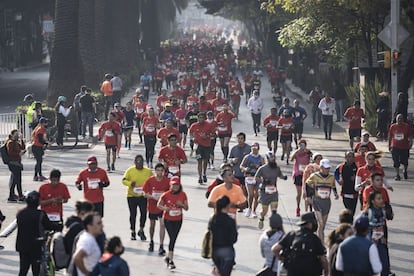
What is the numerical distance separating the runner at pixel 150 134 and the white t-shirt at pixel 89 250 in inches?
679

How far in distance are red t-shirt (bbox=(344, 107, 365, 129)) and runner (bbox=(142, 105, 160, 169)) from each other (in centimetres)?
550

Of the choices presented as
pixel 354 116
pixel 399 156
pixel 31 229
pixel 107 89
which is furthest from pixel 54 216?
pixel 107 89

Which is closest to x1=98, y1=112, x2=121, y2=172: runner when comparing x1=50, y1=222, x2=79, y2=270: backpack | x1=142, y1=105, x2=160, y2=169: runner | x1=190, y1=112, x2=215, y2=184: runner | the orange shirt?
x1=142, y1=105, x2=160, y2=169: runner

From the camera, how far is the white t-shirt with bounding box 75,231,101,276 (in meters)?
12.7

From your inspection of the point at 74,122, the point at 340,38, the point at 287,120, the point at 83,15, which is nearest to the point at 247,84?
the point at 83,15

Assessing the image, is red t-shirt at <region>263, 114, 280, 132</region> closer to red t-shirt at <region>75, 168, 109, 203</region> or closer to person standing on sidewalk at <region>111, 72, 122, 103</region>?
red t-shirt at <region>75, 168, 109, 203</region>

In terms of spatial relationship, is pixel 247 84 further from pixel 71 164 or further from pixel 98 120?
pixel 71 164

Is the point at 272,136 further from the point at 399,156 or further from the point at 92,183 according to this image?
the point at 92,183

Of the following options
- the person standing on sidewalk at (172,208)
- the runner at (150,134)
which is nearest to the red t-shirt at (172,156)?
the person standing on sidewalk at (172,208)

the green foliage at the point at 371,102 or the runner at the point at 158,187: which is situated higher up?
the green foliage at the point at 371,102

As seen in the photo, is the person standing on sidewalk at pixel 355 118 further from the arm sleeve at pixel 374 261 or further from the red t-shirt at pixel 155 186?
the arm sleeve at pixel 374 261

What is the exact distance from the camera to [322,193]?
1938 centimetres

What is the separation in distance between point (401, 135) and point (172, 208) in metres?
11.0

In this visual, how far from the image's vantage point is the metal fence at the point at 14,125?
117ft
